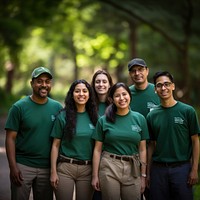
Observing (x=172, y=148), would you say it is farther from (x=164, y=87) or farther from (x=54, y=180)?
(x=54, y=180)

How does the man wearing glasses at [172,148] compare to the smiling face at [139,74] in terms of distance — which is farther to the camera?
the smiling face at [139,74]

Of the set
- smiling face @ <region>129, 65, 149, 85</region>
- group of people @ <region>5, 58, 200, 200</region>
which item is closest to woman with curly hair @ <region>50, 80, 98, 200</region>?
group of people @ <region>5, 58, 200, 200</region>

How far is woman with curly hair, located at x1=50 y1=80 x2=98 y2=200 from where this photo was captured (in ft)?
16.8

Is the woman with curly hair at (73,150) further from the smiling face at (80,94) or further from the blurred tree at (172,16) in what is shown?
the blurred tree at (172,16)

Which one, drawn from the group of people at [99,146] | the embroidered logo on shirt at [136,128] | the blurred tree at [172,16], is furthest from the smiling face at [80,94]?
the blurred tree at [172,16]

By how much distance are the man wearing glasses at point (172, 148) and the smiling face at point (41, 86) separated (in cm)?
143

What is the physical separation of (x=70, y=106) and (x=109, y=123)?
1.89 ft

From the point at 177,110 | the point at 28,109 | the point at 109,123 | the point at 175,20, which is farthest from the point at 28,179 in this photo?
the point at 175,20

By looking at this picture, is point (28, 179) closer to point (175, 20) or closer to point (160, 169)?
point (160, 169)

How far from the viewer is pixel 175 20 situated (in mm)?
18375

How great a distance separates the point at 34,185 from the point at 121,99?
64.0 inches

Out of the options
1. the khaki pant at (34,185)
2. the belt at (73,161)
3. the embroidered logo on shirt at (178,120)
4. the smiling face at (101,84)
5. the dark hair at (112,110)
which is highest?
the smiling face at (101,84)

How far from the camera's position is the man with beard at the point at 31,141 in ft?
17.0

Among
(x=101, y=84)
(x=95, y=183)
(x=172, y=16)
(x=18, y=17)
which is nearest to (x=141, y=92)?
(x=101, y=84)
